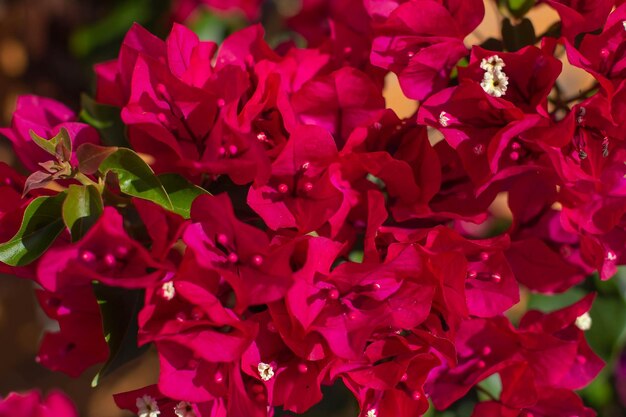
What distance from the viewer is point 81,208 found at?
2.07ft

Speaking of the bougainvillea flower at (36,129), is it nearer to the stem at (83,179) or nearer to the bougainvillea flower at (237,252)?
the stem at (83,179)

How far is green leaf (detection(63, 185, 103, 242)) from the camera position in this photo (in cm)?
62

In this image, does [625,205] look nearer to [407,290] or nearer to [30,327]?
[407,290]

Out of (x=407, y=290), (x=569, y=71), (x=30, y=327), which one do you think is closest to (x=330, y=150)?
(x=407, y=290)

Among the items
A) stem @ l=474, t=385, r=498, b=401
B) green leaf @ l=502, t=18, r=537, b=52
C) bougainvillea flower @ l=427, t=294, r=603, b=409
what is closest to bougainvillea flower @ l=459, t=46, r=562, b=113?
green leaf @ l=502, t=18, r=537, b=52

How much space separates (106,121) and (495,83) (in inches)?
17.0

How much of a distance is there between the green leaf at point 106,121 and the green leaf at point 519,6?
476 millimetres

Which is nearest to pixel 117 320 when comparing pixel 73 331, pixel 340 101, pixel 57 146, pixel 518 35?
pixel 73 331

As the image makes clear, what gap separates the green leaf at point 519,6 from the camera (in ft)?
2.73

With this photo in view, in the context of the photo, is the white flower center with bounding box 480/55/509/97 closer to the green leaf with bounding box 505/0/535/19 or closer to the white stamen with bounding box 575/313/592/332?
the green leaf with bounding box 505/0/535/19

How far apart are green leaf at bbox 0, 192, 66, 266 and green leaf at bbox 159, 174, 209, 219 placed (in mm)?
97

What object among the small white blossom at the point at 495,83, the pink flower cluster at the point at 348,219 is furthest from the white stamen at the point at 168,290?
the small white blossom at the point at 495,83

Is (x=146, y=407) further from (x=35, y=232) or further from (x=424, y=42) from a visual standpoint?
(x=424, y=42)

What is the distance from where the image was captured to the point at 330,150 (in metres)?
0.69
